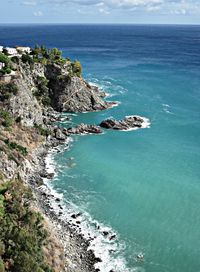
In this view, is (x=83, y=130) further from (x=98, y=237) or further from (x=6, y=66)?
(x=98, y=237)

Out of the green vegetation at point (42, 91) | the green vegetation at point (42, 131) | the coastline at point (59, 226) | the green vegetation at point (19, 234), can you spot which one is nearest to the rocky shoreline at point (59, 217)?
the coastline at point (59, 226)

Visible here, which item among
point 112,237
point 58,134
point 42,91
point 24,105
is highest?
point 42,91

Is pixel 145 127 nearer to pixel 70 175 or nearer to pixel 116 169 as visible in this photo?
pixel 116 169

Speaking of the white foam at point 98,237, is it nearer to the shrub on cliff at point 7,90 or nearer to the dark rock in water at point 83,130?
the shrub on cliff at point 7,90

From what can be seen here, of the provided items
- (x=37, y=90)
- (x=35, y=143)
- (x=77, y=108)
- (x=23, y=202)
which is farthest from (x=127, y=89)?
(x=23, y=202)

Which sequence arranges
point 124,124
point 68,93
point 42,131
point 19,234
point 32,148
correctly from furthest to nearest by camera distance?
1. point 68,93
2. point 124,124
3. point 42,131
4. point 32,148
5. point 19,234

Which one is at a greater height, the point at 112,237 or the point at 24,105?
the point at 24,105

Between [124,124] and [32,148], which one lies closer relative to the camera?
[32,148]

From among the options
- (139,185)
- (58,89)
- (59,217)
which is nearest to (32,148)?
(139,185)
